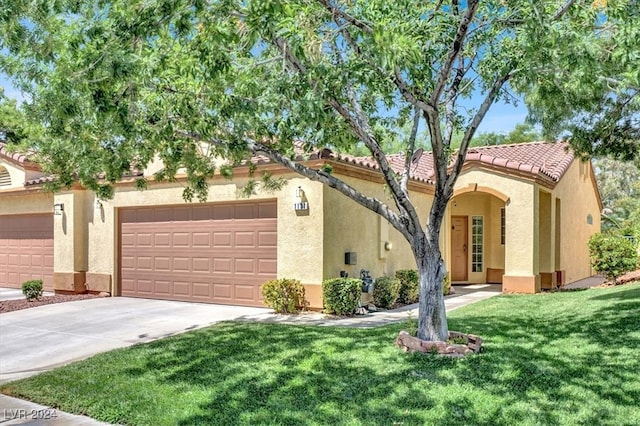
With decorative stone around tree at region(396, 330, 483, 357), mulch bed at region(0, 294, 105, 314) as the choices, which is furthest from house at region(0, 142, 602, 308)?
decorative stone around tree at region(396, 330, 483, 357)

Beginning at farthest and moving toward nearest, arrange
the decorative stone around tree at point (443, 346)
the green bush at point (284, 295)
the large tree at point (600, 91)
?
1. the green bush at point (284, 295)
2. the decorative stone around tree at point (443, 346)
3. the large tree at point (600, 91)

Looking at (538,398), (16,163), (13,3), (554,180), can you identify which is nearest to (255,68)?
(13,3)

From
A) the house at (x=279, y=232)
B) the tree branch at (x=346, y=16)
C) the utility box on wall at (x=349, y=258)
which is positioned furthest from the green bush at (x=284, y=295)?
the tree branch at (x=346, y=16)

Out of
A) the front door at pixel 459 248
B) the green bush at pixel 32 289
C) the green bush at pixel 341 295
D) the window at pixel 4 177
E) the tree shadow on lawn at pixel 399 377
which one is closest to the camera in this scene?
the tree shadow on lawn at pixel 399 377

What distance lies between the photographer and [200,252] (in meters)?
13.4

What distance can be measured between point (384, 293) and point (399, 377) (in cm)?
612

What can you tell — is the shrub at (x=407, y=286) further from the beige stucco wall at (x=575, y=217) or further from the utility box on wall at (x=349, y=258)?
the beige stucco wall at (x=575, y=217)

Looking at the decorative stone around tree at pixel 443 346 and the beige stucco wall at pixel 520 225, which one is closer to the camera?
the decorative stone around tree at pixel 443 346

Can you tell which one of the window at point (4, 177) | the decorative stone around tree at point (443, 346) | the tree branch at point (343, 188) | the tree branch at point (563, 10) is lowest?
the decorative stone around tree at point (443, 346)

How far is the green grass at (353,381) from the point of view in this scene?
5297 mm

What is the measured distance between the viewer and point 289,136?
7715 mm

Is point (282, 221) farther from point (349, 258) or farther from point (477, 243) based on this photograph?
point (477, 243)

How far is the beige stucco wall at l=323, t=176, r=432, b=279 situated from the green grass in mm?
3044

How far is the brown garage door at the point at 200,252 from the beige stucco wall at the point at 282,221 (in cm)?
24
